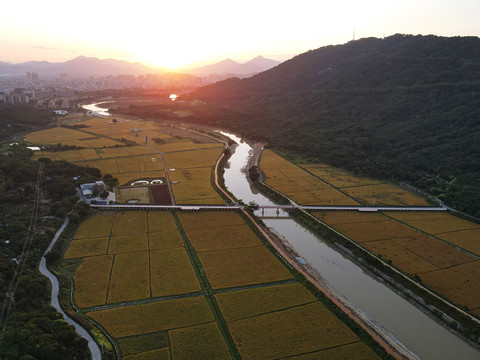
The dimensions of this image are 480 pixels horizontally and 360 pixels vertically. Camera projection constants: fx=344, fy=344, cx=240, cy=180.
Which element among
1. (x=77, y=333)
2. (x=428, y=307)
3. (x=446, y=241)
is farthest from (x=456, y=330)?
(x=77, y=333)

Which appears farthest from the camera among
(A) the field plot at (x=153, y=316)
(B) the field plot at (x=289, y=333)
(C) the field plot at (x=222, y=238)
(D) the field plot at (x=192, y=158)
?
(D) the field plot at (x=192, y=158)

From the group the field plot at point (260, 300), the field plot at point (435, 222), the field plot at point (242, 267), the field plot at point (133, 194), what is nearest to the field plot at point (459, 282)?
the field plot at point (435, 222)

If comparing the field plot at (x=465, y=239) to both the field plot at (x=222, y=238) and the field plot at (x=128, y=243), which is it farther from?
the field plot at (x=128, y=243)

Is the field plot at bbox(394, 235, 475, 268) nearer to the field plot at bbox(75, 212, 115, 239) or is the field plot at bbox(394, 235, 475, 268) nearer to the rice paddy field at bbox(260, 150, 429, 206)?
the rice paddy field at bbox(260, 150, 429, 206)

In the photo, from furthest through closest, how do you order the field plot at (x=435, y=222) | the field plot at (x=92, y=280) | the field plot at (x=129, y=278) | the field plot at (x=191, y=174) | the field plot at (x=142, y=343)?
the field plot at (x=191, y=174)
the field plot at (x=435, y=222)
the field plot at (x=129, y=278)
the field plot at (x=92, y=280)
the field plot at (x=142, y=343)

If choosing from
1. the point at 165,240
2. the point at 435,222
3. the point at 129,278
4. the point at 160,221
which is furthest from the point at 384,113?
the point at 129,278

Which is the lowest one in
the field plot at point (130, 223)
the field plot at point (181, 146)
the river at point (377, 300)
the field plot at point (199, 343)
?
the river at point (377, 300)
